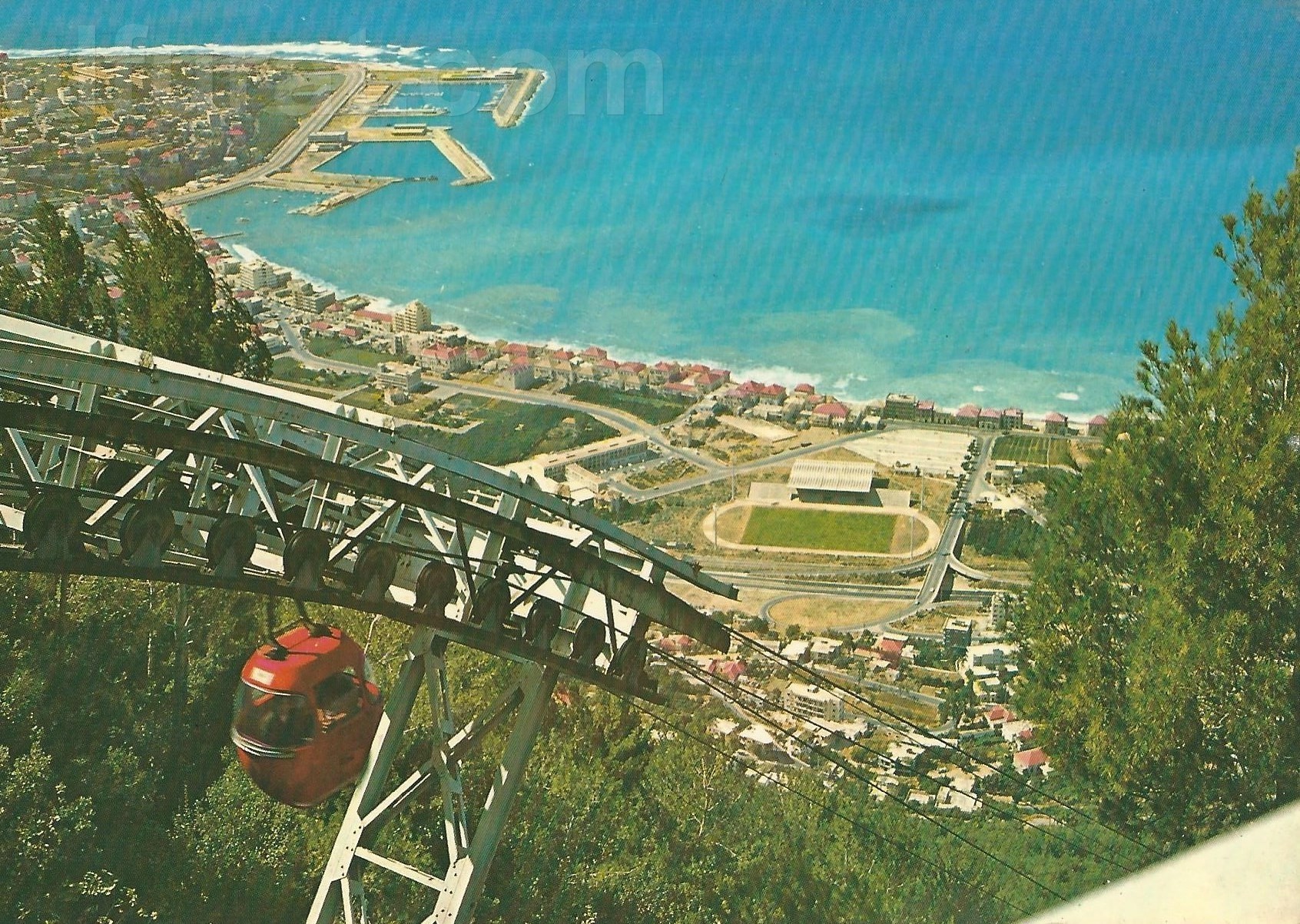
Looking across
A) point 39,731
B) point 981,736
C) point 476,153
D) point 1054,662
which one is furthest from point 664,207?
point 39,731

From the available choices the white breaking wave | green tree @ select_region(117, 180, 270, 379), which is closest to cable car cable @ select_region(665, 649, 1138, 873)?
green tree @ select_region(117, 180, 270, 379)

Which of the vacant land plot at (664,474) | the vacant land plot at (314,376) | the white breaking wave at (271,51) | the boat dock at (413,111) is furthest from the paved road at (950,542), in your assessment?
the white breaking wave at (271,51)

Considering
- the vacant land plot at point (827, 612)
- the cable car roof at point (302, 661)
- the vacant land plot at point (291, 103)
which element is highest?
the vacant land plot at point (291, 103)

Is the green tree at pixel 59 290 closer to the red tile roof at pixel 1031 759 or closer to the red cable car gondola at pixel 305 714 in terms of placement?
the red cable car gondola at pixel 305 714

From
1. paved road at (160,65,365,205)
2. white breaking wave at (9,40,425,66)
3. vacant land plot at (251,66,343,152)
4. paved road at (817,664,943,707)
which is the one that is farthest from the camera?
white breaking wave at (9,40,425,66)

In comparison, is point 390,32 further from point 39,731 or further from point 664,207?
point 39,731

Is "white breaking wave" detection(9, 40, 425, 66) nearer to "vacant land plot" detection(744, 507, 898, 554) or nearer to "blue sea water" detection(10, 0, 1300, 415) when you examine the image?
"blue sea water" detection(10, 0, 1300, 415)
